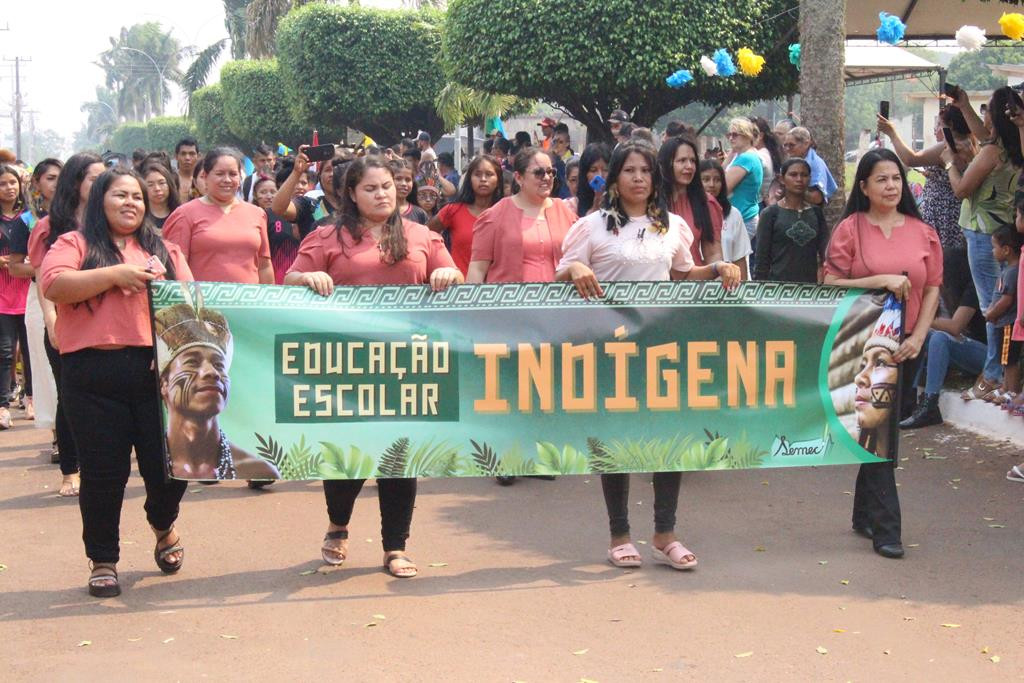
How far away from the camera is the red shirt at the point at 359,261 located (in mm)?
5848

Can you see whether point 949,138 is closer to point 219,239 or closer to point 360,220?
point 219,239

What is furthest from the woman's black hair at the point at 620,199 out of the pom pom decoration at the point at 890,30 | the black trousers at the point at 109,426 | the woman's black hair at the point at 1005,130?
the pom pom decoration at the point at 890,30

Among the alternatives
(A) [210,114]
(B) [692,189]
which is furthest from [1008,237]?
(A) [210,114]

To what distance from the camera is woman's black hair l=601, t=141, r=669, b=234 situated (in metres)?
6.02

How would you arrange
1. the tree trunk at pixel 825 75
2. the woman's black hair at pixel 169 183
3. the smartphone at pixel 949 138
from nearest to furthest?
the woman's black hair at pixel 169 183, the smartphone at pixel 949 138, the tree trunk at pixel 825 75

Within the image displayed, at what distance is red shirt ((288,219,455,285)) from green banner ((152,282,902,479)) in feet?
0.39

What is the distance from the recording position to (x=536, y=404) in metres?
5.88

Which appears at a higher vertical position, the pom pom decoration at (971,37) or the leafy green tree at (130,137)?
the leafy green tree at (130,137)

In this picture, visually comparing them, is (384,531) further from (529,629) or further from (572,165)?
(572,165)

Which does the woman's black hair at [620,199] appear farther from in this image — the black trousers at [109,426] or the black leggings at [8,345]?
the black leggings at [8,345]

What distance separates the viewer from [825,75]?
1106 cm

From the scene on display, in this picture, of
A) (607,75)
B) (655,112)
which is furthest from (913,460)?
(655,112)

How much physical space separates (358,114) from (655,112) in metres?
14.9

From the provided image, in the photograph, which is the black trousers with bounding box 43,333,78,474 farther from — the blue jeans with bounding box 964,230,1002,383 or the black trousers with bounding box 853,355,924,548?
the blue jeans with bounding box 964,230,1002,383
